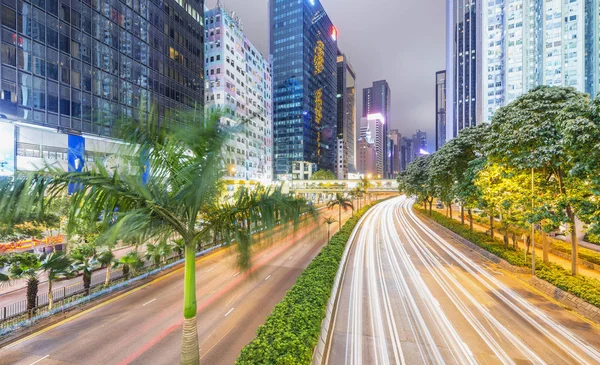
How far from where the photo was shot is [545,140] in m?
13.8

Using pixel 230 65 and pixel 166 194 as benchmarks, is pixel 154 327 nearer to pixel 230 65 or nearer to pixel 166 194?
pixel 166 194

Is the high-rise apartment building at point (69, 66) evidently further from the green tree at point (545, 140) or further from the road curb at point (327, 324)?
the green tree at point (545, 140)

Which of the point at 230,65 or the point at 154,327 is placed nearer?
the point at 154,327

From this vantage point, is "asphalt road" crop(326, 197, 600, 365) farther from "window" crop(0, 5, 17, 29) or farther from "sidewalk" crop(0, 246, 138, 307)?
"window" crop(0, 5, 17, 29)

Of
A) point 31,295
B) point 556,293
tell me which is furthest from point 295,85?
point 31,295

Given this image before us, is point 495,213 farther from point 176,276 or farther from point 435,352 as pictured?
point 176,276

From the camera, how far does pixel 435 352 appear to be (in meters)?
9.35

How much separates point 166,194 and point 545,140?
18381 mm

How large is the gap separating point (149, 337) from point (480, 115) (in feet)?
373

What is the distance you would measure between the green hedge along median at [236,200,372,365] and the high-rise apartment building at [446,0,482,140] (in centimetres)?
14674

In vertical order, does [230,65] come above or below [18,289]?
above

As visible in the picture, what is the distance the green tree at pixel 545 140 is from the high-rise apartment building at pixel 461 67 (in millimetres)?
134414

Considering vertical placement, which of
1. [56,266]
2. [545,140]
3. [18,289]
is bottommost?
[18,289]

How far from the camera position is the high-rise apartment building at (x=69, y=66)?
23125mm
